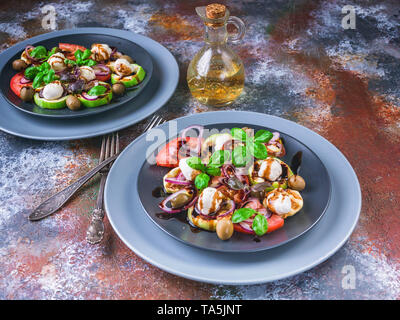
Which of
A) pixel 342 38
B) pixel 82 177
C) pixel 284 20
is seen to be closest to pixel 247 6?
pixel 284 20

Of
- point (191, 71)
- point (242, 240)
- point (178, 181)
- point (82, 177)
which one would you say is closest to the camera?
point (242, 240)

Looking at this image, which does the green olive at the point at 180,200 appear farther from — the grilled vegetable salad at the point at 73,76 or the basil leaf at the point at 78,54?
the basil leaf at the point at 78,54

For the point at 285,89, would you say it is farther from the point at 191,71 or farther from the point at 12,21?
the point at 12,21

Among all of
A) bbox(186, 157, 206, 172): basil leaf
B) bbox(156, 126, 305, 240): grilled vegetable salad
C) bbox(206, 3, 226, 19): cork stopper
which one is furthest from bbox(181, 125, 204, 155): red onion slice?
bbox(206, 3, 226, 19): cork stopper

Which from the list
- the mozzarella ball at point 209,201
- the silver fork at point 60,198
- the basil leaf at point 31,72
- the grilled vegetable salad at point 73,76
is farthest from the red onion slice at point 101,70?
the mozzarella ball at point 209,201

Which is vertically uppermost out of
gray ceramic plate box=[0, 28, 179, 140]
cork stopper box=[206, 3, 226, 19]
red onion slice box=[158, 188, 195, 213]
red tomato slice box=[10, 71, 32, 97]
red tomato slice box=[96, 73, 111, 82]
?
cork stopper box=[206, 3, 226, 19]

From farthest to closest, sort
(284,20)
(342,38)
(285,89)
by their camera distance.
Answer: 1. (284,20)
2. (342,38)
3. (285,89)

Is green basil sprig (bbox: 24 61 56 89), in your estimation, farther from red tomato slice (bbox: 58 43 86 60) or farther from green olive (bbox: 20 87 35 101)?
red tomato slice (bbox: 58 43 86 60)
